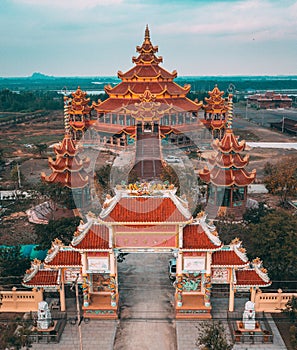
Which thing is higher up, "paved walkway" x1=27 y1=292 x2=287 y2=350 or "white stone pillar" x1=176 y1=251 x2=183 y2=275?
"white stone pillar" x1=176 y1=251 x2=183 y2=275

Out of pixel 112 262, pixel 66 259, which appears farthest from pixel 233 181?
pixel 66 259

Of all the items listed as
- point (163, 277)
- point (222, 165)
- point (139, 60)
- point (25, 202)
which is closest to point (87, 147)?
point (139, 60)

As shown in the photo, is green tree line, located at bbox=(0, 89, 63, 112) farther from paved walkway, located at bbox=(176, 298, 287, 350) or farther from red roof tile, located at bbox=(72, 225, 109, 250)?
paved walkway, located at bbox=(176, 298, 287, 350)

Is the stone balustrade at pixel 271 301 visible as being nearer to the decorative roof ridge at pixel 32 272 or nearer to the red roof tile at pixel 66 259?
the red roof tile at pixel 66 259

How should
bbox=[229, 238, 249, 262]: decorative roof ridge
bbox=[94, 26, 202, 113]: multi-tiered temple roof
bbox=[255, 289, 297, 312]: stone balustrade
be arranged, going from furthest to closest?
bbox=[94, 26, 202, 113]: multi-tiered temple roof
bbox=[255, 289, 297, 312]: stone balustrade
bbox=[229, 238, 249, 262]: decorative roof ridge

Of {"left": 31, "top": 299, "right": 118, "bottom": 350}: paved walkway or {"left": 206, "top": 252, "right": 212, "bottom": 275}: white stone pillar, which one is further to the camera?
{"left": 206, "top": 252, "right": 212, "bottom": 275}: white stone pillar

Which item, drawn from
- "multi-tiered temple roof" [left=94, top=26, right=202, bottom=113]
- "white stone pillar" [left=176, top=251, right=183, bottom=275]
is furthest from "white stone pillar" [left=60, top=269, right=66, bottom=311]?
"multi-tiered temple roof" [left=94, top=26, right=202, bottom=113]

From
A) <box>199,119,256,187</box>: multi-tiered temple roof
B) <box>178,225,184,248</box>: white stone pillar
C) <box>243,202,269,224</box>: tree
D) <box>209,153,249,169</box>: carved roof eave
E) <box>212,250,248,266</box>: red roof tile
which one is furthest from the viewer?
<box>209,153,249,169</box>: carved roof eave
